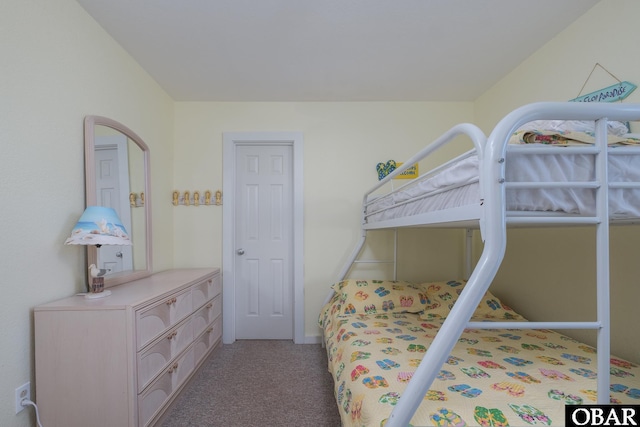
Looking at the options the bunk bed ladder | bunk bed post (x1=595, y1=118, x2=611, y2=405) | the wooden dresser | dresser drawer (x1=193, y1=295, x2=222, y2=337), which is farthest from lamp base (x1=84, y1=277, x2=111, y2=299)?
bunk bed post (x1=595, y1=118, x2=611, y2=405)

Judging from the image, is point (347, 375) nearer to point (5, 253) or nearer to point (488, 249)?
point (488, 249)

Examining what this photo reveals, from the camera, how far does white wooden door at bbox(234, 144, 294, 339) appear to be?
2.97 meters

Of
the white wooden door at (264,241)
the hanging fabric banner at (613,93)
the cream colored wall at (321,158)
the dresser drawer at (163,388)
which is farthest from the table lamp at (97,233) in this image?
the hanging fabric banner at (613,93)

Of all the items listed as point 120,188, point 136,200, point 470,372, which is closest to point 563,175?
point 470,372

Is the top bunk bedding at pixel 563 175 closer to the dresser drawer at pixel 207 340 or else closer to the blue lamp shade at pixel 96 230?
the blue lamp shade at pixel 96 230

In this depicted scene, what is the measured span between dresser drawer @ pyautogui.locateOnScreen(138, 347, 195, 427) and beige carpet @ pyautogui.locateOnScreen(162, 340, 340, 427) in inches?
5.8

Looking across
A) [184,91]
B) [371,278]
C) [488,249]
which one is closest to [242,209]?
[184,91]

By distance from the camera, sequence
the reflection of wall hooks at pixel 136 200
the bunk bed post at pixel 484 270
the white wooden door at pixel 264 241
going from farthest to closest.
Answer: the white wooden door at pixel 264 241
the reflection of wall hooks at pixel 136 200
the bunk bed post at pixel 484 270

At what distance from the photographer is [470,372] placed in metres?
1.29

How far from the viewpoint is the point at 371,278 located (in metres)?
2.92

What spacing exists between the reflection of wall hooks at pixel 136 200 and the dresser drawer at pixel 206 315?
924 mm

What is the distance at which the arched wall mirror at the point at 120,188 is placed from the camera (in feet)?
5.53

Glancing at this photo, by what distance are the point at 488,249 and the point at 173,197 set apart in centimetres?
280

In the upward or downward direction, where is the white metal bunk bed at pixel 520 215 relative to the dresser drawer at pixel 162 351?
upward
